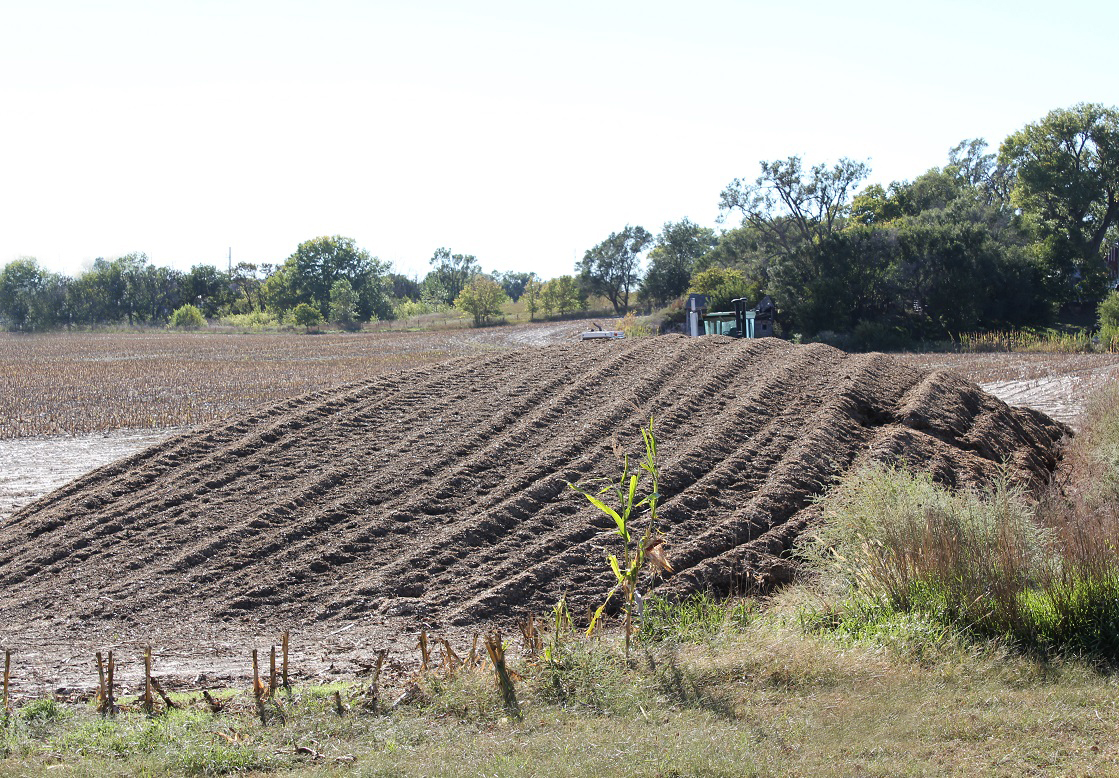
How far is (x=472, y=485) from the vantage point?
10.4m

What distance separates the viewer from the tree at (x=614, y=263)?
8838 centimetres

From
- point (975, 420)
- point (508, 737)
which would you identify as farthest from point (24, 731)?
point (975, 420)

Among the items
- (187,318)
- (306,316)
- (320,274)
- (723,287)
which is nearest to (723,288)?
(723,287)

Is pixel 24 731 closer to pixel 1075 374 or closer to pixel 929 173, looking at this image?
pixel 1075 374

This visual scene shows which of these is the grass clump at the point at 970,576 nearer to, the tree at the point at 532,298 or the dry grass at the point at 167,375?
the dry grass at the point at 167,375

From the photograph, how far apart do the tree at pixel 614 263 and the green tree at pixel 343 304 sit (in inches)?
862

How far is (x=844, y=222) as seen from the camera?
62531mm

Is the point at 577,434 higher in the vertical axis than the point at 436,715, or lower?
higher

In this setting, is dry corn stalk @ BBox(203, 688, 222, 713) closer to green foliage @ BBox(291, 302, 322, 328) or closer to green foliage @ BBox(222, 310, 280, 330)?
green foliage @ BBox(291, 302, 322, 328)

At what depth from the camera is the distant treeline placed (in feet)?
133

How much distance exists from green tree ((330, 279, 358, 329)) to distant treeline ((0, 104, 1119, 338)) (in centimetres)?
28

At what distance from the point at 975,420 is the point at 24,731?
40.0ft

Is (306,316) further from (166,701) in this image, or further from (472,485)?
(166,701)

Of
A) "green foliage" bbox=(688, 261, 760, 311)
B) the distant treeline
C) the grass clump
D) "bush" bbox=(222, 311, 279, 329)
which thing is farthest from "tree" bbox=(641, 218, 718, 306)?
the grass clump
